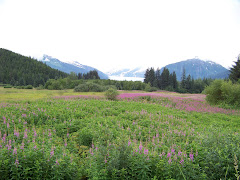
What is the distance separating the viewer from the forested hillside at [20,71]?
3900 inches

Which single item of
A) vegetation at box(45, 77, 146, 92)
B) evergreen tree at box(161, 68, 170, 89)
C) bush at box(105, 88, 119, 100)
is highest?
evergreen tree at box(161, 68, 170, 89)

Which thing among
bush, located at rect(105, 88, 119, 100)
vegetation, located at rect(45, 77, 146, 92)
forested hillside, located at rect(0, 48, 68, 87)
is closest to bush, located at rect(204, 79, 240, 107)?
bush, located at rect(105, 88, 119, 100)

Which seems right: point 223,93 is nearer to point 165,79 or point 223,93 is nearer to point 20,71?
point 165,79

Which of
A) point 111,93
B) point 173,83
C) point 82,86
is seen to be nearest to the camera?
point 111,93

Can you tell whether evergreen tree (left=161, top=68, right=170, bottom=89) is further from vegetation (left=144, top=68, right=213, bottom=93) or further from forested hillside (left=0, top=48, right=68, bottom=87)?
forested hillside (left=0, top=48, right=68, bottom=87)

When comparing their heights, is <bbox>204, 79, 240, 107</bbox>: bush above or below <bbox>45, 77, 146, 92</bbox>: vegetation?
below

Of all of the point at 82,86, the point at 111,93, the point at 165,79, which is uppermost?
the point at 165,79

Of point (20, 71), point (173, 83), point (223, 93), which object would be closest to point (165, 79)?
point (173, 83)

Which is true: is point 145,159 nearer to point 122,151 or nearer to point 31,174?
point 122,151

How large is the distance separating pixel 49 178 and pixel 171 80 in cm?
8700

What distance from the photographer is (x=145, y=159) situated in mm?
3822

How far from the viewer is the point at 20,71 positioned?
110 m

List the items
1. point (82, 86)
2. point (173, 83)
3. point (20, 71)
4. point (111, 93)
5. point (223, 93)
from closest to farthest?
point (223, 93), point (111, 93), point (82, 86), point (173, 83), point (20, 71)

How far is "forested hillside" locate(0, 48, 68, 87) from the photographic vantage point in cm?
9906
